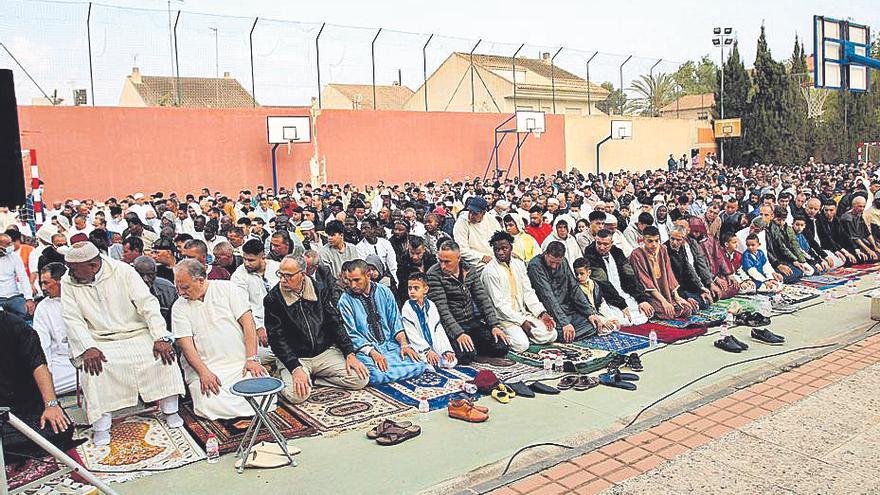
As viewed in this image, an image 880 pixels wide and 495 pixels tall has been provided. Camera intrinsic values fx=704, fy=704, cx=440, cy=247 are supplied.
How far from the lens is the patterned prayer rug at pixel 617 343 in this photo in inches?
268

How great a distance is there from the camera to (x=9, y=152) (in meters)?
3.58

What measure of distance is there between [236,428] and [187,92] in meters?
17.0

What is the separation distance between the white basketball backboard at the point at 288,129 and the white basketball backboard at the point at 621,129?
14716mm

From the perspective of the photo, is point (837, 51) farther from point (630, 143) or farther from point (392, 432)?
point (392, 432)

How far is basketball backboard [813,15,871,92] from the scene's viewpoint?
1698cm

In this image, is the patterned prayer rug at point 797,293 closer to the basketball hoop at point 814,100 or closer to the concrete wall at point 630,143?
the concrete wall at point 630,143

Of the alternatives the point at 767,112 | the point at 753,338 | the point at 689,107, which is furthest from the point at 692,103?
the point at 753,338

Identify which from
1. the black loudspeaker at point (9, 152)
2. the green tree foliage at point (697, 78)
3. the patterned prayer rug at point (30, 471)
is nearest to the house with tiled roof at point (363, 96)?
the patterned prayer rug at point (30, 471)

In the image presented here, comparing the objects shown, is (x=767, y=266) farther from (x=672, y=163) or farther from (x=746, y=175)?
(x=672, y=163)

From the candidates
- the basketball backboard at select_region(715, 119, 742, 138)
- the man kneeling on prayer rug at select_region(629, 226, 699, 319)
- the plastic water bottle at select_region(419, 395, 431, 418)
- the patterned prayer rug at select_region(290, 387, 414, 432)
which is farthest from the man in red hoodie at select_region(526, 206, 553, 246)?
the basketball backboard at select_region(715, 119, 742, 138)

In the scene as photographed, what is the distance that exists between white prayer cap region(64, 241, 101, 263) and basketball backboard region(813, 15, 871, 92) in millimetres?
17172

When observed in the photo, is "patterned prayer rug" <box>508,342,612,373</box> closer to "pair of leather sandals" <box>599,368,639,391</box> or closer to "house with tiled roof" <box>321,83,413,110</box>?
"pair of leather sandals" <box>599,368,639,391</box>

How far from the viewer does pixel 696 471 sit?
13.6 ft

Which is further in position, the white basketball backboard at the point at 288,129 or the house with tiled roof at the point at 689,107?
the house with tiled roof at the point at 689,107
